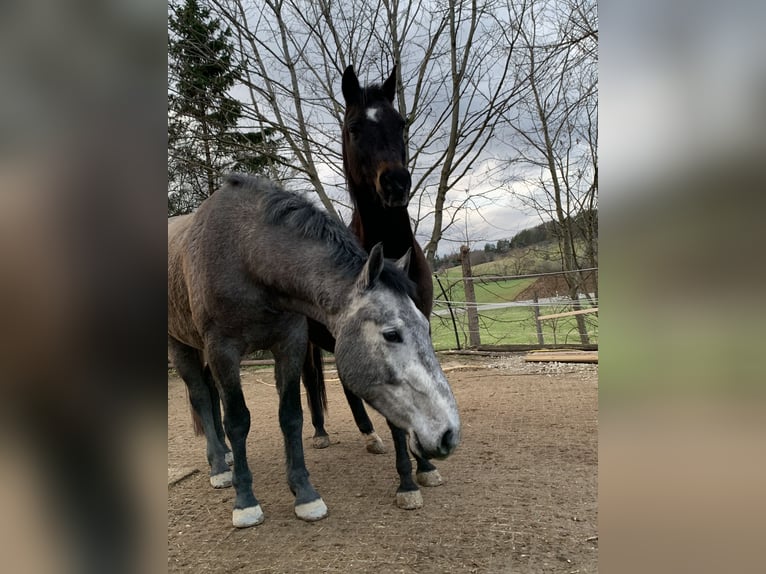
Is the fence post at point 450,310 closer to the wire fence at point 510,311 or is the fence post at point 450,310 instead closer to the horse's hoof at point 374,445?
the wire fence at point 510,311

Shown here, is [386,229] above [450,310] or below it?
above

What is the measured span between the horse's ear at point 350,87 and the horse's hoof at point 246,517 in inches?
102

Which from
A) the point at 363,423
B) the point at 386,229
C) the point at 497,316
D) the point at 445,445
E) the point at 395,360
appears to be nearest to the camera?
the point at 445,445

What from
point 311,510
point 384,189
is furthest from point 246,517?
point 384,189

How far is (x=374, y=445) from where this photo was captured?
3877 mm

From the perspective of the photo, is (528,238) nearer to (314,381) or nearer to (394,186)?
(314,381)

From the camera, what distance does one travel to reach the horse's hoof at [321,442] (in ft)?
13.6

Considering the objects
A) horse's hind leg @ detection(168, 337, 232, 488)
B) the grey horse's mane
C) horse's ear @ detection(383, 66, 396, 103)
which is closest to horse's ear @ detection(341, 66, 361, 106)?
horse's ear @ detection(383, 66, 396, 103)

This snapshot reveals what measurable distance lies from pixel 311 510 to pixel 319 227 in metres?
1.54

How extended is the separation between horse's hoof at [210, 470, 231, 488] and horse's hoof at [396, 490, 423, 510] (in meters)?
1.25

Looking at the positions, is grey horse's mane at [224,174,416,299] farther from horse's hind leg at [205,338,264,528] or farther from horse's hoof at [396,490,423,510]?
horse's hoof at [396,490,423,510]
